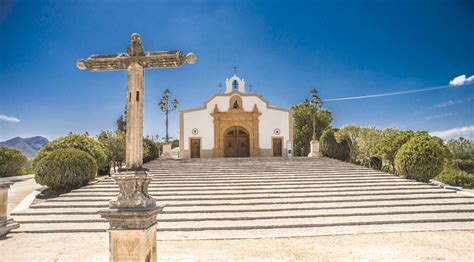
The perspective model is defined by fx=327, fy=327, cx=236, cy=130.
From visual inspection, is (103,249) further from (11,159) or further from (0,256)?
(11,159)

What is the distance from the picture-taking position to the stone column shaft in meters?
3.93

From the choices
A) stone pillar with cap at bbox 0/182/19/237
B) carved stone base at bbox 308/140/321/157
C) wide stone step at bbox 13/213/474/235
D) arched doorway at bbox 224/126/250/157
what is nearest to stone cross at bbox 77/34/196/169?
wide stone step at bbox 13/213/474/235

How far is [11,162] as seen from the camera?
19.5 m

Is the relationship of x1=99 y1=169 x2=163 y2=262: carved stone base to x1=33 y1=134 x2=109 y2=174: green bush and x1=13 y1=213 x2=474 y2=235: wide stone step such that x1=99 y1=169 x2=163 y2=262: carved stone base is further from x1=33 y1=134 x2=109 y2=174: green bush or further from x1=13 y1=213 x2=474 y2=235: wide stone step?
x1=33 y1=134 x2=109 y2=174: green bush

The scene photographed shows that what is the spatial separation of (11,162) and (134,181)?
19955 millimetres

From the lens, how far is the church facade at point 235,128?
77.9ft

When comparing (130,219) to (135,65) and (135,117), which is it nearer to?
(135,117)

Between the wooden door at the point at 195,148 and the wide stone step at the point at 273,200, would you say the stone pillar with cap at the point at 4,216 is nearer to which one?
the wide stone step at the point at 273,200

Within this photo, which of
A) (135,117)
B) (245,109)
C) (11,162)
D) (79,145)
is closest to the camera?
(135,117)

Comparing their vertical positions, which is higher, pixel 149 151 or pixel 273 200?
pixel 149 151

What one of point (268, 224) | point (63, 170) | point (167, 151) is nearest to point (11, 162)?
point (167, 151)

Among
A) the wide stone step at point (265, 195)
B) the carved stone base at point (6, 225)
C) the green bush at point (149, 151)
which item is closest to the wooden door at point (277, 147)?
the green bush at point (149, 151)

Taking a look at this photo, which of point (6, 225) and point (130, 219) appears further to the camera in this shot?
point (6, 225)

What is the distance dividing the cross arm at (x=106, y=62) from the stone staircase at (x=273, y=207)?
14.8ft
